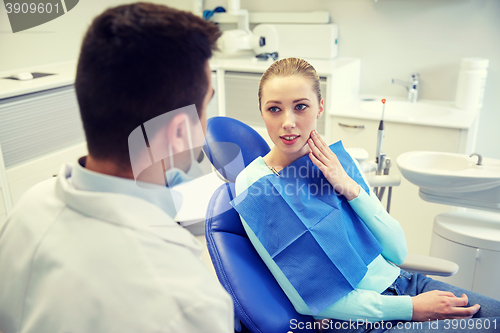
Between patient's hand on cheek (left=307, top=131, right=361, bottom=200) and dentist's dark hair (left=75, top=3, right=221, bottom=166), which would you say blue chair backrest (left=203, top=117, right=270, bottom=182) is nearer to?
patient's hand on cheek (left=307, top=131, right=361, bottom=200)

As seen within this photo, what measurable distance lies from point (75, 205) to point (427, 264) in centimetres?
109

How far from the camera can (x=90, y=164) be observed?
2.09 ft

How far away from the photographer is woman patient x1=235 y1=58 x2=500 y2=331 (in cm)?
106

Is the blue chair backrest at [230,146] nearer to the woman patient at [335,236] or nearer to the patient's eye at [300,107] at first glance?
the woman patient at [335,236]

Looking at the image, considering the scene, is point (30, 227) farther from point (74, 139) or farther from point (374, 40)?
point (374, 40)

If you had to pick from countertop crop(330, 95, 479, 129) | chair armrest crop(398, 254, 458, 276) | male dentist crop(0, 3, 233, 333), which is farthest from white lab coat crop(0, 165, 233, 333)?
countertop crop(330, 95, 479, 129)

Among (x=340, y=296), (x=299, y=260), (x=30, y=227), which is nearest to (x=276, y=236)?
(x=299, y=260)

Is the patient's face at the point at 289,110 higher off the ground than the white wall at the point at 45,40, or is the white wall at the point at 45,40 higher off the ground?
the white wall at the point at 45,40

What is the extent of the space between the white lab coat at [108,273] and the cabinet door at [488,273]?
1.33m

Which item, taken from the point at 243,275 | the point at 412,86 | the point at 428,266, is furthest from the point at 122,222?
the point at 412,86

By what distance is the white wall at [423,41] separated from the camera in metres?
2.38

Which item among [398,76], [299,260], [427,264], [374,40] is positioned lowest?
[427,264]

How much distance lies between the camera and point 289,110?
113 centimetres

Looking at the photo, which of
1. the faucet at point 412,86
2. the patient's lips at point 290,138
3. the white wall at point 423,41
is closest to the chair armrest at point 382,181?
the patient's lips at point 290,138
